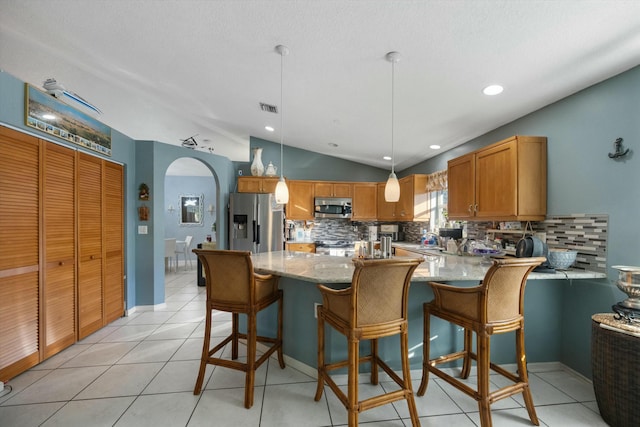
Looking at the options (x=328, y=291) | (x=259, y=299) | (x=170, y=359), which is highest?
(x=328, y=291)

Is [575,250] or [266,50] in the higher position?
[266,50]

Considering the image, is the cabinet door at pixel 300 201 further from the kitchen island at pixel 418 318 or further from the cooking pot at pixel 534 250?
the cooking pot at pixel 534 250

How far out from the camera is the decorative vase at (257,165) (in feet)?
17.1

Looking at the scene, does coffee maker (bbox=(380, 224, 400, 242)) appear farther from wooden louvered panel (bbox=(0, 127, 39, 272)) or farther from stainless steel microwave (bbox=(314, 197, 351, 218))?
wooden louvered panel (bbox=(0, 127, 39, 272))

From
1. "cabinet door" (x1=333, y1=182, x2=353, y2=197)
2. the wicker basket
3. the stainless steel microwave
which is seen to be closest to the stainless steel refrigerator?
the stainless steel microwave

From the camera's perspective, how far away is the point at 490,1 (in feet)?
4.72

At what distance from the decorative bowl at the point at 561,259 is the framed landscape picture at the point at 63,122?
172 inches

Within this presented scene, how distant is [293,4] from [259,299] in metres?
1.97

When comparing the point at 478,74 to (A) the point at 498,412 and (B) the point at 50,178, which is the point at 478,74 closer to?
(A) the point at 498,412

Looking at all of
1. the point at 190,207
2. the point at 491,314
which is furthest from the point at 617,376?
the point at 190,207

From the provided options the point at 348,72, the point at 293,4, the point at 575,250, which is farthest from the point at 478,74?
the point at 575,250

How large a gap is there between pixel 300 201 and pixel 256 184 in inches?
36.1

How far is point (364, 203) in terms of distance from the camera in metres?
5.56

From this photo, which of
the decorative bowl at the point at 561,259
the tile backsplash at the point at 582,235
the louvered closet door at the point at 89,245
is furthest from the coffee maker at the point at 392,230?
the louvered closet door at the point at 89,245
